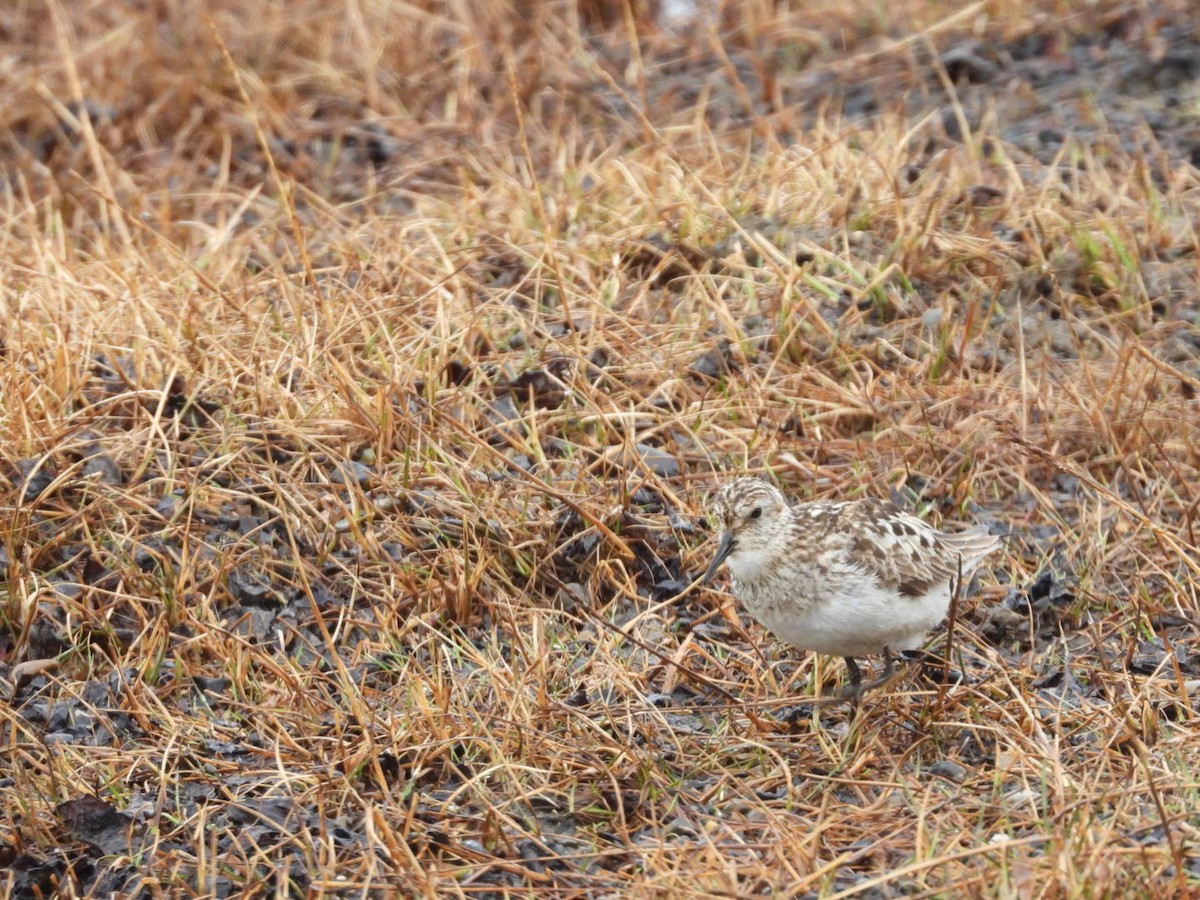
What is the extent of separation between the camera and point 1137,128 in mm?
9734

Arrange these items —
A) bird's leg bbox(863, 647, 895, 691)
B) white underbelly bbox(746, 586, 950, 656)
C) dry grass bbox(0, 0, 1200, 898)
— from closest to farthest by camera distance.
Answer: dry grass bbox(0, 0, 1200, 898), white underbelly bbox(746, 586, 950, 656), bird's leg bbox(863, 647, 895, 691)

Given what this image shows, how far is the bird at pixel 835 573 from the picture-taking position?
5.58 meters

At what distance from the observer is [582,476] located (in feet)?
23.3

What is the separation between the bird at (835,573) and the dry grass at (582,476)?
35cm

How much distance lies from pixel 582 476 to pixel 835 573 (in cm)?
175

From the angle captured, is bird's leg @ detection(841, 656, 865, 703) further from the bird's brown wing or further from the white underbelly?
the bird's brown wing

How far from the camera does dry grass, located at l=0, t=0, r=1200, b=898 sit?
5.27m

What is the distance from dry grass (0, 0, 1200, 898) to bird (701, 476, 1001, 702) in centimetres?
35

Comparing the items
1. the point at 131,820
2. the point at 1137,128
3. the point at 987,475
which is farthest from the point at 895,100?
the point at 131,820

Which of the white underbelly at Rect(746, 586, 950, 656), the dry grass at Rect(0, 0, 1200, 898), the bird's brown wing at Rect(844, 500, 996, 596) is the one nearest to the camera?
the dry grass at Rect(0, 0, 1200, 898)

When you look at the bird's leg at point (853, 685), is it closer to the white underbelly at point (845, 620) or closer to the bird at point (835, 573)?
the bird at point (835, 573)

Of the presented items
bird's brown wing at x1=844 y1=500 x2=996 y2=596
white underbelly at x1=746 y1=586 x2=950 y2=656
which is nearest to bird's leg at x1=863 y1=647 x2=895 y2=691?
white underbelly at x1=746 y1=586 x2=950 y2=656

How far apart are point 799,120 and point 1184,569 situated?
4722mm

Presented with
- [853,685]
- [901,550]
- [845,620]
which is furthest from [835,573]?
[853,685]
